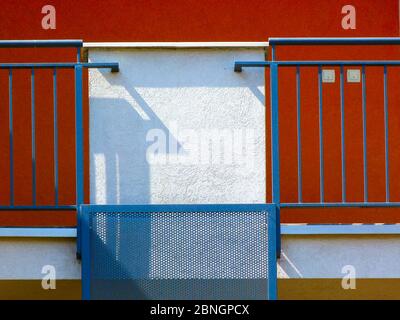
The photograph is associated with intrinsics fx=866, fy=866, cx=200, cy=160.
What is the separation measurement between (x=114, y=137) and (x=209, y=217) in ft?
2.28

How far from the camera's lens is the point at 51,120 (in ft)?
21.3

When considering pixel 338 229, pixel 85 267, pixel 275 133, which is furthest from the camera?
pixel 275 133

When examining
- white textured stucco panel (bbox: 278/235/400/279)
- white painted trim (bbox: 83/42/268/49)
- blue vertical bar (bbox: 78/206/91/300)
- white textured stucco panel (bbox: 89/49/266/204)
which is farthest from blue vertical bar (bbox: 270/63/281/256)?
blue vertical bar (bbox: 78/206/91/300)

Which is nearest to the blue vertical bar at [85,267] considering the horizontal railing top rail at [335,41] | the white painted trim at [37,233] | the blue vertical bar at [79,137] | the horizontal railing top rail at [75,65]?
the white painted trim at [37,233]

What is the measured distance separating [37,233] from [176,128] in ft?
3.09

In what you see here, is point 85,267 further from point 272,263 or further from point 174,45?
point 174,45

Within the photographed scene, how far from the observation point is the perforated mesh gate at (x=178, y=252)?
4559 mm

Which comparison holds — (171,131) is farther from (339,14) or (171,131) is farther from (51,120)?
(339,14)

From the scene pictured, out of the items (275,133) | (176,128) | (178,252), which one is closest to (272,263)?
(178,252)

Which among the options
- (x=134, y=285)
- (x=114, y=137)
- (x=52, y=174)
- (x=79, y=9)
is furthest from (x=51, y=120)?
(x=134, y=285)

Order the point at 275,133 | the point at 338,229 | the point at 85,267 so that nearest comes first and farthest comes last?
the point at 85,267
the point at 338,229
the point at 275,133

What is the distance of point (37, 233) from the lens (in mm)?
4633

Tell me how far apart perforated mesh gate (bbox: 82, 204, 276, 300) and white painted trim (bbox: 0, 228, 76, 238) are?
12 cm

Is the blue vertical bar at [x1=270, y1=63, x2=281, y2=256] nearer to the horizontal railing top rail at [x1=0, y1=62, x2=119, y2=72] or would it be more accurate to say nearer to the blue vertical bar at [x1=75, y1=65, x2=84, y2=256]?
the horizontal railing top rail at [x1=0, y1=62, x2=119, y2=72]
